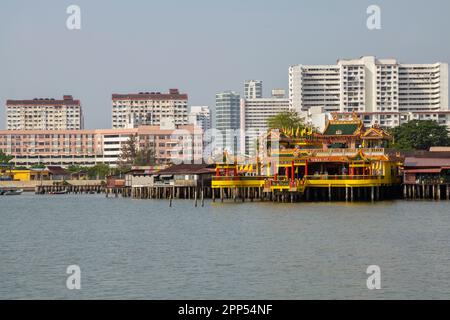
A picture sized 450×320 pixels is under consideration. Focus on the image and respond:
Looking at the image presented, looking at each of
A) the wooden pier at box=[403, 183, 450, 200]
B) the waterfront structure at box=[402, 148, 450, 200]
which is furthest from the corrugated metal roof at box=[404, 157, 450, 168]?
the wooden pier at box=[403, 183, 450, 200]

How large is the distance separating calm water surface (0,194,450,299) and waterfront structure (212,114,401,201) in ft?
29.2

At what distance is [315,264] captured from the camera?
45625 millimetres

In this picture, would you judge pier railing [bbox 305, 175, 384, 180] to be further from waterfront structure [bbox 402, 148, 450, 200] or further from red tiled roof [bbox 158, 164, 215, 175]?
red tiled roof [bbox 158, 164, 215, 175]

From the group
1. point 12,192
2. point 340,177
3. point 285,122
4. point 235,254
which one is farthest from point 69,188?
point 235,254

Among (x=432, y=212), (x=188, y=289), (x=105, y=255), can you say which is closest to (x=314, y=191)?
(x=432, y=212)

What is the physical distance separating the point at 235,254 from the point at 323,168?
4683cm

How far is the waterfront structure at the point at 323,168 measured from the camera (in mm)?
89750

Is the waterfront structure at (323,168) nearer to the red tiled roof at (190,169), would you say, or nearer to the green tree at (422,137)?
the red tiled roof at (190,169)

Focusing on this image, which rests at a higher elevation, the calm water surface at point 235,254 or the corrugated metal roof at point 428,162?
the corrugated metal roof at point 428,162

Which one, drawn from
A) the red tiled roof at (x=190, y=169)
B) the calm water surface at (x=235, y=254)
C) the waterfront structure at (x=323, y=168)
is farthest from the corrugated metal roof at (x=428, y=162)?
the red tiled roof at (x=190, y=169)

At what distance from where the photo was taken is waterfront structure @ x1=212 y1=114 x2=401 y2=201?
89.8 meters

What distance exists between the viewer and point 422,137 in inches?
5896

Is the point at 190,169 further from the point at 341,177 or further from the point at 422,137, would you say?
the point at 422,137

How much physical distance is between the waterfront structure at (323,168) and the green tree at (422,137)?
46.6m
